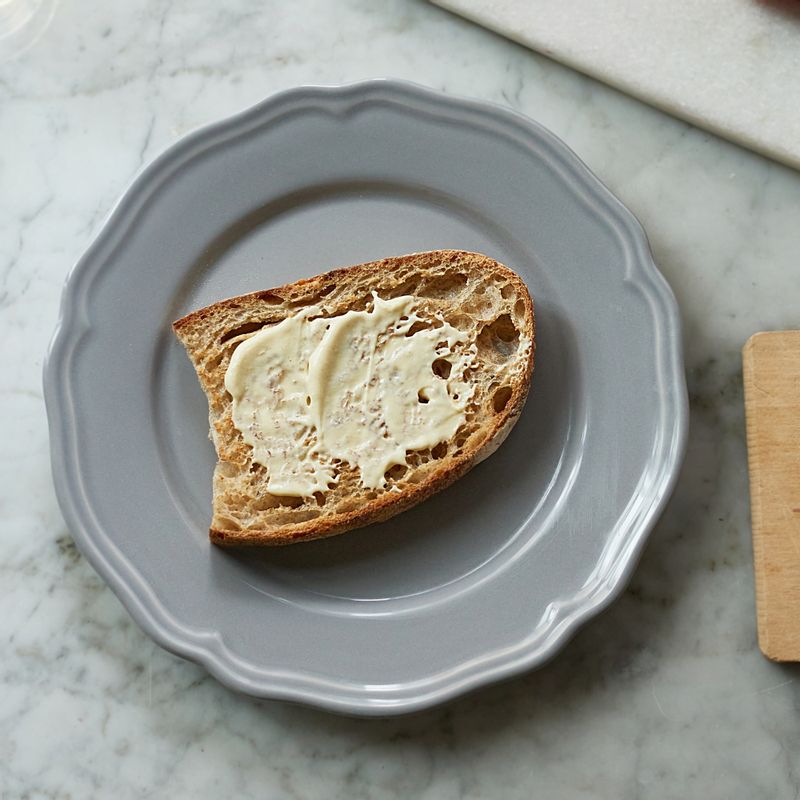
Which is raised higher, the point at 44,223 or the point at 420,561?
the point at 44,223

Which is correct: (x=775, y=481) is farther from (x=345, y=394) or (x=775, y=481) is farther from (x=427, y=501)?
(x=345, y=394)

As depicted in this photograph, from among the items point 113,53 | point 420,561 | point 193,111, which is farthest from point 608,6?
point 420,561

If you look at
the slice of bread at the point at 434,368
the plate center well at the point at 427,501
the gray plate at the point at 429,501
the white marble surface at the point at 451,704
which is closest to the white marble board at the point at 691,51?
the white marble surface at the point at 451,704

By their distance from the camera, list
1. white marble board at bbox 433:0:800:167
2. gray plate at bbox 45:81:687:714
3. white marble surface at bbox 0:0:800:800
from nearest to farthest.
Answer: gray plate at bbox 45:81:687:714
white marble surface at bbox 0:0:800:800
white marble board at bbox 433:0:800:167

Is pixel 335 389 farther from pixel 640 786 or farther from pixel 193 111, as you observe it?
pixel 640 786

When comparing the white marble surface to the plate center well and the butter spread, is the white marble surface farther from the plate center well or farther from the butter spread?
the butter spread

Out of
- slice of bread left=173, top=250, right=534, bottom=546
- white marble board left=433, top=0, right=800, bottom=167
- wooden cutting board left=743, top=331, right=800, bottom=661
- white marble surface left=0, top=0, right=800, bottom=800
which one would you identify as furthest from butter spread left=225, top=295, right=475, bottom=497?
white marble board left=433, top=0, right=800, bottom=167

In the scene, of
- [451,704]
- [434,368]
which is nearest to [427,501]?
[434,368]
